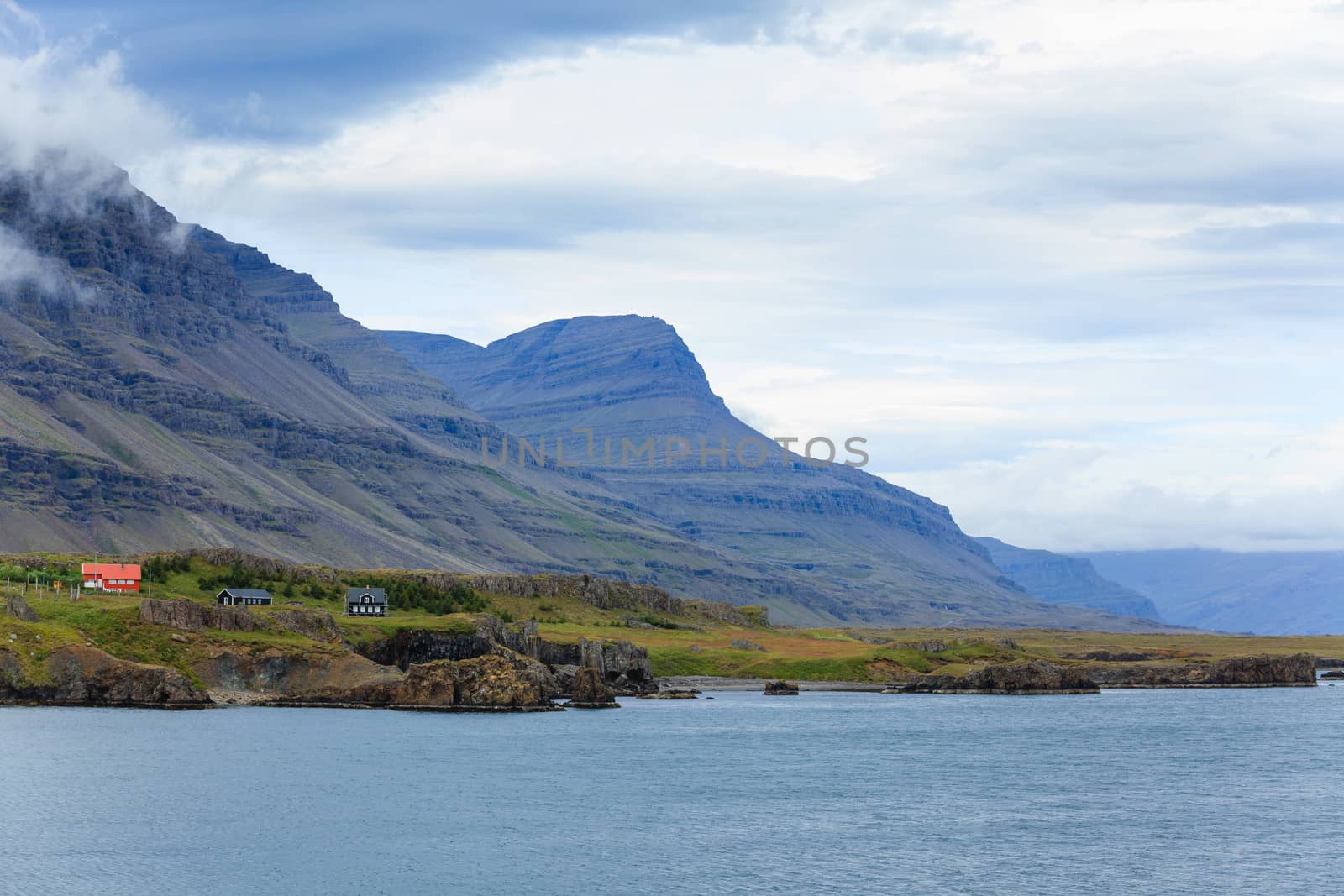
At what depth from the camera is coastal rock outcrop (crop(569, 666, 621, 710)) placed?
7205 inches

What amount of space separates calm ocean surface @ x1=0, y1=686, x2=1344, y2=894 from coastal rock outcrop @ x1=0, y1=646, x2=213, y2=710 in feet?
9.10

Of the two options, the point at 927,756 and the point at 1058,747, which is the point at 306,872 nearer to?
the point at 927,756

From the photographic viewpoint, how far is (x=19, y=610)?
160750mm

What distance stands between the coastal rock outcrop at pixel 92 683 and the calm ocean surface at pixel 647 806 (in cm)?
277

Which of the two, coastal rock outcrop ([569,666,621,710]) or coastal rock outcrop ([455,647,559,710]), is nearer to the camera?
coastal rock outcrop ([455,647,559,710])

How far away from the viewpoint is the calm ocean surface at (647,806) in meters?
79.3

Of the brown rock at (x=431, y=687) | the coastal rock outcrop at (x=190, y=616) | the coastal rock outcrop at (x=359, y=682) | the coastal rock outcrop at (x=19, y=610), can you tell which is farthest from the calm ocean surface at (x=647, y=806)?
the coastal rock outcrop at (x=19, y=610)

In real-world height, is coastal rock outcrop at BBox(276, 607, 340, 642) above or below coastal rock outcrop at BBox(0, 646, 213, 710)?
above

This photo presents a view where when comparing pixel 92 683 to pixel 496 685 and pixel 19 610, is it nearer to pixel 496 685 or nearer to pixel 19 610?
pixel 19 610

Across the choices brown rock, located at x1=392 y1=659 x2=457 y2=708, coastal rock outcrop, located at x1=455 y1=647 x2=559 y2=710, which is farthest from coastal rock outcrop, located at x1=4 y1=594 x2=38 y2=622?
coastal rock outcrop, located at x1=455 y1=647 x2=559 y2=710

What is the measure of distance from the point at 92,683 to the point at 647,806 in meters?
74.5

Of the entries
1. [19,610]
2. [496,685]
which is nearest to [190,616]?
[19,610]

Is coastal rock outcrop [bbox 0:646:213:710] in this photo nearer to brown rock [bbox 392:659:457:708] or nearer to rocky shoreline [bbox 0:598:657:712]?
rocky shoreline [bbox 0:598:657:712]

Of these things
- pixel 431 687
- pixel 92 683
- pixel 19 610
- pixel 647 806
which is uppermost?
pixel 19 610
